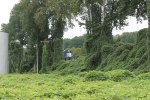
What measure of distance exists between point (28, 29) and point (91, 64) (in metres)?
13.1

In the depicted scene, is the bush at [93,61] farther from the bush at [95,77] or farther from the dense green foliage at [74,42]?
the dense green foliage at [74,42]

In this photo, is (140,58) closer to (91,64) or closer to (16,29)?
(91,64)

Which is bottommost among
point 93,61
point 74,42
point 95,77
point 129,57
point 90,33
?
point 95,77

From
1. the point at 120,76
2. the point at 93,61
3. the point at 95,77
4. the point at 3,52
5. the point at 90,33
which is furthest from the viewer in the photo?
the point at 3,52

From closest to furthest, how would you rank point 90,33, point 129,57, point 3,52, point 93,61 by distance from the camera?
point 129,57
point 93,61
point 90,33
point 3,52

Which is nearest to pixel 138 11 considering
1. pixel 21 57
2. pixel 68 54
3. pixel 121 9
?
pixel 121 9

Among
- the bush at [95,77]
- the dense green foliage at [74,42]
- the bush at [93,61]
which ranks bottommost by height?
the bush at [95,77]

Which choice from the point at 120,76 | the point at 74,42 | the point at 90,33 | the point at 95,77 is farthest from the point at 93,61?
the point at 74,42

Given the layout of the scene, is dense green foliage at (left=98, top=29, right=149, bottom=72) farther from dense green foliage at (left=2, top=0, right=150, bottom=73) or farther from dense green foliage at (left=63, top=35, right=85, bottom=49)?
dense green foliage at (left=63, top=35, right=85, bottom=49)

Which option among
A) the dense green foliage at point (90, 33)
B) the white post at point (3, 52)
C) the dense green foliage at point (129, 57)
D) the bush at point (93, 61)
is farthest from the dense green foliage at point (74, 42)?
the dense green foliage at point (129, 57)

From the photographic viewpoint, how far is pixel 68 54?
69.8 m

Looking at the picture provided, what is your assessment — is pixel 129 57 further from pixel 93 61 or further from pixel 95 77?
pixel 95 77

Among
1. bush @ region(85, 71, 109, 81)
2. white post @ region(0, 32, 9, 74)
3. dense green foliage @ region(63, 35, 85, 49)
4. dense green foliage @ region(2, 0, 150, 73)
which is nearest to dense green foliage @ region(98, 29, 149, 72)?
dense green foliage @ region(2, 0, 150, 73)

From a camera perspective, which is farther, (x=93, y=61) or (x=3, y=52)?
(x=3, y=52)
